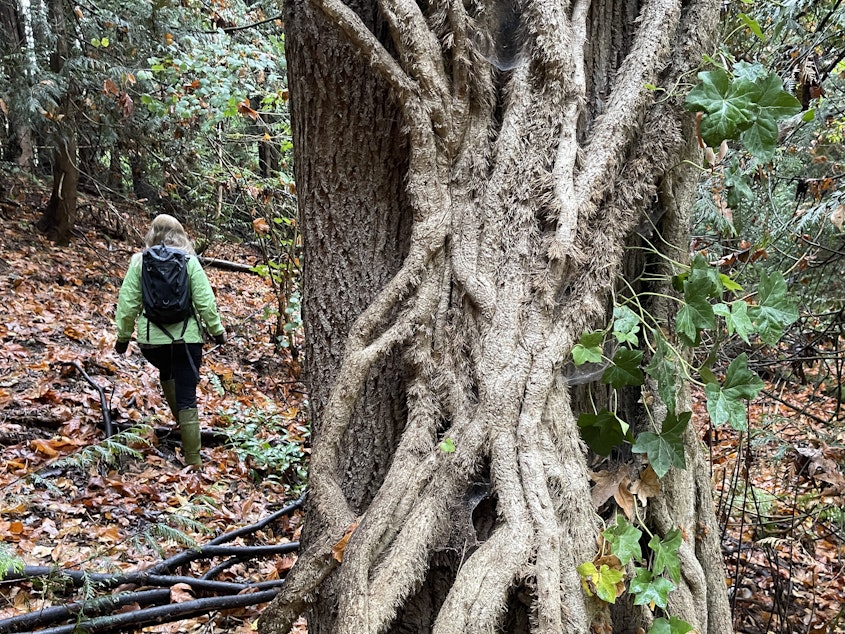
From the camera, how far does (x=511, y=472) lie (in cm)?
159

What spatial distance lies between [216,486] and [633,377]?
4.06 m

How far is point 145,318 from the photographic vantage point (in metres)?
4.86

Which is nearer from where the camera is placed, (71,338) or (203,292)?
(203,292)

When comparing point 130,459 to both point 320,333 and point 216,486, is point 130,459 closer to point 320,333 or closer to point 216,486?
point 216,486

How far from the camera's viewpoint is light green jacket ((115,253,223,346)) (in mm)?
4812

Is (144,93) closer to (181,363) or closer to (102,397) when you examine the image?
(102,397)

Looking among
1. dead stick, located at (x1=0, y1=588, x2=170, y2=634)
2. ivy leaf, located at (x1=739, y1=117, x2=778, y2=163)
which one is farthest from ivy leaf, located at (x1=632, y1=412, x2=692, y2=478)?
dead stick, located at (x1=0, y1=588, x2=170, y2=634)

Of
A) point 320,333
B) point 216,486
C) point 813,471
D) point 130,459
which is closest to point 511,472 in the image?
point 320,333

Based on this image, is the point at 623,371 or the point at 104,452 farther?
the point at 104,452

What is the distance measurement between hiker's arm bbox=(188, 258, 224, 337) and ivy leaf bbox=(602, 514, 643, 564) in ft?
13.0

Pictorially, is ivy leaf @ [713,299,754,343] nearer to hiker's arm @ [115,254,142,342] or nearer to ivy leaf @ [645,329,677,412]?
ivy leaf @ [645,329,677,412]

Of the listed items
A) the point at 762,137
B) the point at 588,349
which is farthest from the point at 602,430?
the point at 762,137

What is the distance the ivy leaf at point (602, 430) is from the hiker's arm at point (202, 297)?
3811 millimetres

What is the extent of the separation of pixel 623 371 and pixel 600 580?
579 millimetres
